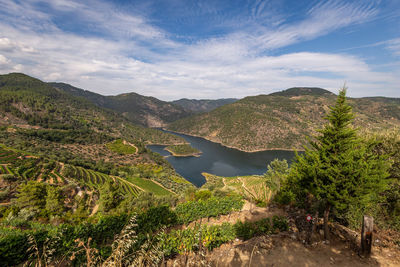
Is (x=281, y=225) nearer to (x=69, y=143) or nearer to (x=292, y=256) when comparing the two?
(x=292, y=256)

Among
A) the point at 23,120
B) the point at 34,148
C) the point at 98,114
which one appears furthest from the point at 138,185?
the point at 98,114

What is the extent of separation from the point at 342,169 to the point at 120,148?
107 meters

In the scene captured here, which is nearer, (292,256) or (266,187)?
(292,256)

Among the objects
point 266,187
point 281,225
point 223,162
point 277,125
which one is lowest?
point 223,162

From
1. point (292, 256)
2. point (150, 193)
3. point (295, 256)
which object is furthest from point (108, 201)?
point (295, 256)

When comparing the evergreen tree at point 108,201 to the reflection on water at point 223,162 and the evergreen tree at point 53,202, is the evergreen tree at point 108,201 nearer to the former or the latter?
the evergreen tree at point 53,202

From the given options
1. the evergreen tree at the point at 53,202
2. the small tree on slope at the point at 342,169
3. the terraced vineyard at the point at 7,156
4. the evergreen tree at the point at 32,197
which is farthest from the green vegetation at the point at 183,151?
the small tree on slope at the point at 342,169

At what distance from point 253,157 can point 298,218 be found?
12368cm

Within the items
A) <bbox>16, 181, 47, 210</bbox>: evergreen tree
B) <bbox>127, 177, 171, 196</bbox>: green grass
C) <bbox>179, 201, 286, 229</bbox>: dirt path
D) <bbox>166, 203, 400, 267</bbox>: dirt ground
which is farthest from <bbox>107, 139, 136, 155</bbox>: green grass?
<bbox>166, 203, 400, 267</bbox>: dirt ground

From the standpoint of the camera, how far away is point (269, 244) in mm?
9578

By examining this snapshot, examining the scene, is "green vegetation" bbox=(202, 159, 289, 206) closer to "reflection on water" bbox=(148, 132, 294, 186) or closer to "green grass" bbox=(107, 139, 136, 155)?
"reflection on water" bbox=(148, 132, 294, 186)

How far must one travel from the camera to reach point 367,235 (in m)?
7.82

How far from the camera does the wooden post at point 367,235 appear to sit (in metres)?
7.79

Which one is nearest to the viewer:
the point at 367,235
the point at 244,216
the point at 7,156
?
the point at 367,235
